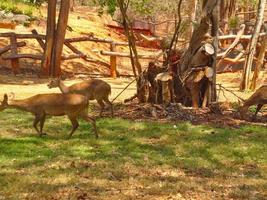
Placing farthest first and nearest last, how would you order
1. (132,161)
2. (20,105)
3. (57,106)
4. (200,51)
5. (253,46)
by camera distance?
(253,46), (200,51), (20,105), (57,106), (132,161)

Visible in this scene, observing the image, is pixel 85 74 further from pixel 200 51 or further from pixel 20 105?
pixel 20 105

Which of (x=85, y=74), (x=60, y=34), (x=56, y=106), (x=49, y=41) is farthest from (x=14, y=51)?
(x=56, y=106)

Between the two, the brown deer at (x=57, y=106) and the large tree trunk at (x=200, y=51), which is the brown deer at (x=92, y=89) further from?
the brown deer at (x=57, y=106)

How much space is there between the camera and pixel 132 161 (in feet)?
23.2

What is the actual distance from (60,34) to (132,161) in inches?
497

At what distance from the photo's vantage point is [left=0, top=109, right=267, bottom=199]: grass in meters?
5.89

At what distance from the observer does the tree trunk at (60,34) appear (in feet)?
61.6

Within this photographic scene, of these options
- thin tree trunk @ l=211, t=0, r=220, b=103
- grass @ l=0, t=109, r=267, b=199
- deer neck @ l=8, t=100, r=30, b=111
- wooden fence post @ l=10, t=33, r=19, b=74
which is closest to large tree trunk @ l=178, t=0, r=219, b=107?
thin tree trunk @ l=211, t=0, r=220, b=103

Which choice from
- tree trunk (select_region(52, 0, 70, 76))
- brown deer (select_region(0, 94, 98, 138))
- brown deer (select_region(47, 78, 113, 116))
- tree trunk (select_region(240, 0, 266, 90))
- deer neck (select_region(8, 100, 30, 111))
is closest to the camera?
brown deer (select_region(0, 94, 98, 138))

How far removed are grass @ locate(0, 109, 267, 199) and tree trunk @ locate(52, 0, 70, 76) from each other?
952cm

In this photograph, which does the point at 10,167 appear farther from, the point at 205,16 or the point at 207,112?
the point at 205,16

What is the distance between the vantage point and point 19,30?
83.9 ft

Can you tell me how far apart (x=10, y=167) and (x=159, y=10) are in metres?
28.8

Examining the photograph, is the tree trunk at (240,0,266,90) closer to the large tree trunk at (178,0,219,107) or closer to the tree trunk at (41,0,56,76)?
the large tree trunk at (178,0,219,107)
